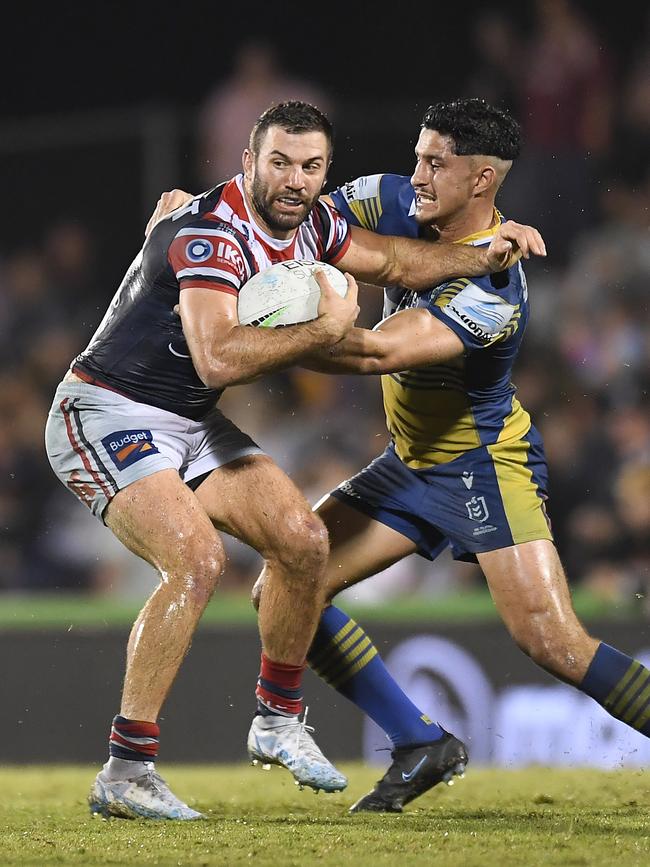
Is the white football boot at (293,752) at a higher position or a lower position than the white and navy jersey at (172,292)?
lower

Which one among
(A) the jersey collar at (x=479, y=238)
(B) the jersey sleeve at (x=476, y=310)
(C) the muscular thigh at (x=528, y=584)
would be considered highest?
(A) the jersey collar at (x=479, y=238)

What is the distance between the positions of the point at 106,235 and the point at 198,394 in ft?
20.3

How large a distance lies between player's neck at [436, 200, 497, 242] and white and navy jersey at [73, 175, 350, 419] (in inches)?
22.9

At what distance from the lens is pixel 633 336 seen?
31.7ft

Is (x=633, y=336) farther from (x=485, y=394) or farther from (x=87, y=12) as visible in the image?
(x=87, y=12)

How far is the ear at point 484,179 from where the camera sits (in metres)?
5.64

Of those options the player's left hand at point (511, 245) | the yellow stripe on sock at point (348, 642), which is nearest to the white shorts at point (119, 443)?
the yellow stripe on sock at point (348, 642)

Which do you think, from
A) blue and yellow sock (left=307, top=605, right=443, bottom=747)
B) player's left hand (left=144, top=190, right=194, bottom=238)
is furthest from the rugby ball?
blue and yellow sock (left=307, top=605, right=443, bottom=747)

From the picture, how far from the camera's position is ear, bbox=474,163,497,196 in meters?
5.64

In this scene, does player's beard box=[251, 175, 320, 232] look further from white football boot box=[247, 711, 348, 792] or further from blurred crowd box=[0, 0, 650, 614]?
blurred crowd box=[0, 0, 650, 614]

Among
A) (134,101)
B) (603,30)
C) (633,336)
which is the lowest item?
(633,336)

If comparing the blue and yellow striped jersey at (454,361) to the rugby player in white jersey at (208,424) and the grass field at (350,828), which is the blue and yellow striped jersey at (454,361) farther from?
the grass field at (350,828)

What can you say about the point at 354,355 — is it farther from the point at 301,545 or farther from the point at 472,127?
the point at 472,127

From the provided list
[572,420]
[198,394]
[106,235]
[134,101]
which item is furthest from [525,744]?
[134,101]
